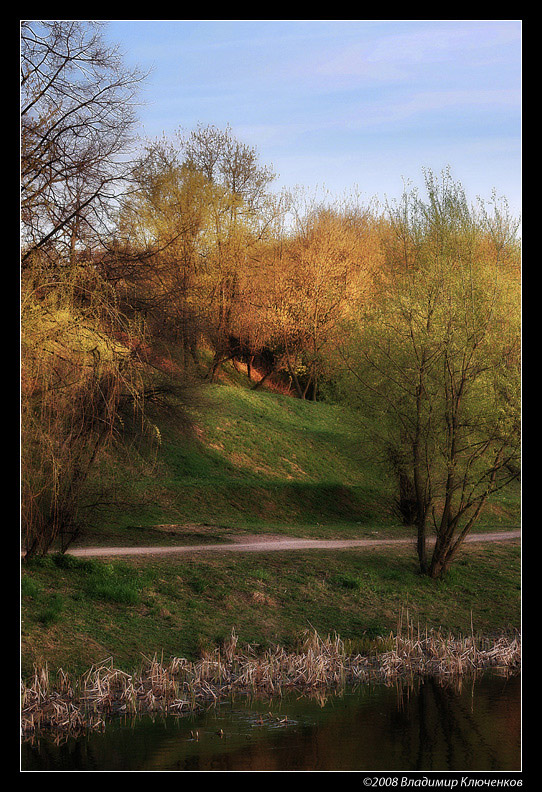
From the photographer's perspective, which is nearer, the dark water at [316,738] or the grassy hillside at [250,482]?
the dark water at [316,738]

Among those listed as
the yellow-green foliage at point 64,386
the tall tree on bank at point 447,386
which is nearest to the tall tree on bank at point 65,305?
the yellow-green foliage at point 64,386

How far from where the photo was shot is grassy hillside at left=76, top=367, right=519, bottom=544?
22.0 meters

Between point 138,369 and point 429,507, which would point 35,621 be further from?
point 429,507

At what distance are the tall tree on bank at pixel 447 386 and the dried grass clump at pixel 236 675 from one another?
383cm

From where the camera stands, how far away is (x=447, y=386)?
18.2 m

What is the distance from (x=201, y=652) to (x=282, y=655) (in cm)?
135

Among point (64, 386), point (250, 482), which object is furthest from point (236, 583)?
point (250, 482)

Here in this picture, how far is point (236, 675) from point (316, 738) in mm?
2779

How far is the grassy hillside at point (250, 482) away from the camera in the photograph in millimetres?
21953

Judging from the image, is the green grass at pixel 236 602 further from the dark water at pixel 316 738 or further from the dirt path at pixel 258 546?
the dark water at pixel 316 738

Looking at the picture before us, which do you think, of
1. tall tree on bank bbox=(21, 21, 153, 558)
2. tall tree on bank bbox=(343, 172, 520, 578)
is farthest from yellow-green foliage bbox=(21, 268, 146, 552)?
tall tree on bank bbox=(343, 172, 520, 578)
